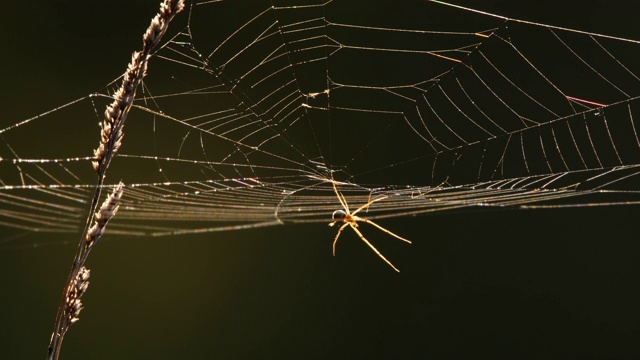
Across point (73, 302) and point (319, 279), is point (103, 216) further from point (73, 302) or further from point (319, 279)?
point (319, 279)

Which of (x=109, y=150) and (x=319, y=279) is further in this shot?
(x=319, y=279)

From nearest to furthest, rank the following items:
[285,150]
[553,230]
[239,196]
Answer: [239,196]
[285,150]
[553,230]

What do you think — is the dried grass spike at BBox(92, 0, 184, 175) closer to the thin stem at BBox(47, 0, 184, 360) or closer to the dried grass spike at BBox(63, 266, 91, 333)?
the thin stem at BBox(47, 0, 184, 360)

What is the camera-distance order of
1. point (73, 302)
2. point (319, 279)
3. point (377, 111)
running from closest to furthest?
point (73, 302) < point (377, 111) < point (319, 279)

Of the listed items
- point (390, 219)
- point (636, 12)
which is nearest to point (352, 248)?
point (390, 219)

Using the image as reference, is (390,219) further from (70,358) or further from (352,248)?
(70,358)

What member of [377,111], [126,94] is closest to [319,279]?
[377,111]

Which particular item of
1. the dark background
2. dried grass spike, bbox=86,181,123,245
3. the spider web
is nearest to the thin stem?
dried grass spike, bbox=86,181,123,245

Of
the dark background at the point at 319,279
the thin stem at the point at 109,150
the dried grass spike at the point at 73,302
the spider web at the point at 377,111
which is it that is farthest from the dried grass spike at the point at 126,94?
the dark background at the point at 319,279

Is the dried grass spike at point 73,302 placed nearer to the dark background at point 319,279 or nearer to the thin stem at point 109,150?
the thin stem at point 109,150
